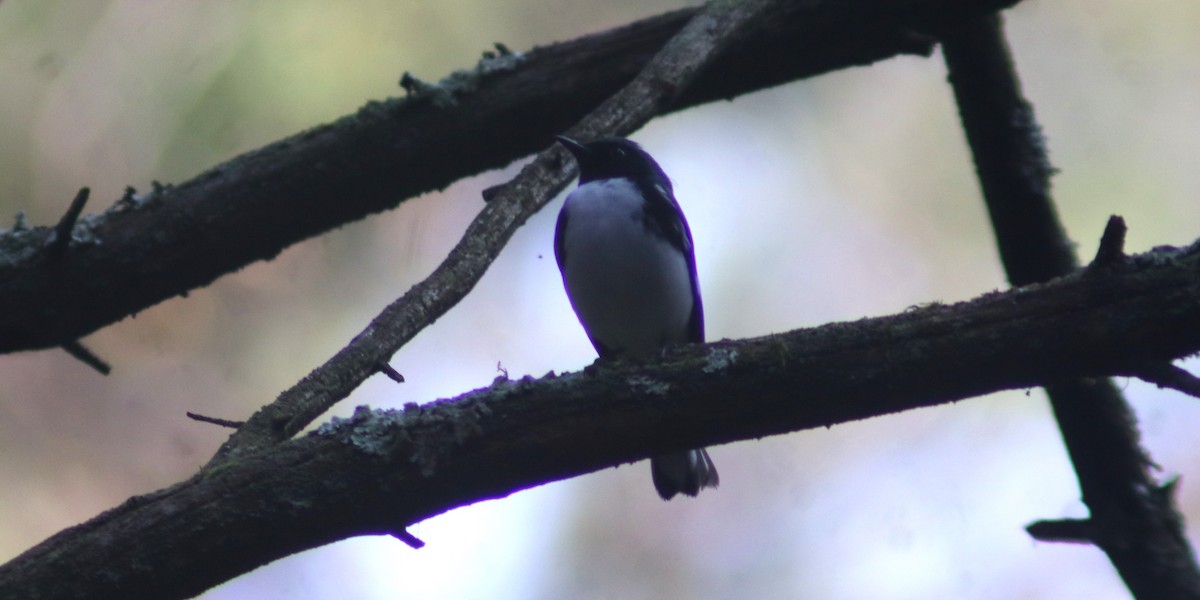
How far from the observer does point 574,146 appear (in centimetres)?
395

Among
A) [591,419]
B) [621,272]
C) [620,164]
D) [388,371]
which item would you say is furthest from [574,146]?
[591,419]

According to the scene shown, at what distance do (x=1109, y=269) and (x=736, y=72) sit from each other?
92.1 inches

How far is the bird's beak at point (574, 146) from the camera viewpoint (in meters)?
3.88

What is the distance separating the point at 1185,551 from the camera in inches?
147

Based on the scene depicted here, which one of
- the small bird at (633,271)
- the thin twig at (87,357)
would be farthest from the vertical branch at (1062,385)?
the thin twig at (87,357)

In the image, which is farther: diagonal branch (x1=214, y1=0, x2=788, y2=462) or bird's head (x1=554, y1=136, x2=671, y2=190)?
bird's head (x1=554, y1=136, x2=671, y2=190)

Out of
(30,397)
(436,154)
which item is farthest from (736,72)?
(30,397)

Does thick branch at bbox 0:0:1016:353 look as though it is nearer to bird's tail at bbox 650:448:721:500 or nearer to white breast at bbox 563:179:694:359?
white breast at bbox 563:179:694:359

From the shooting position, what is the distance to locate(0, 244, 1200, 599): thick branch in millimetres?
2361

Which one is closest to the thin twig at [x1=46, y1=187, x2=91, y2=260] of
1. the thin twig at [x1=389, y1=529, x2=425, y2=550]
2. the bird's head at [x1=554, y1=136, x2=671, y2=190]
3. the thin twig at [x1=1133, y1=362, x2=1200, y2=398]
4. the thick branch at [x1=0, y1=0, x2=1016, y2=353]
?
the thick branch at [x1=0, y1=0, x2=1016, y2=353]

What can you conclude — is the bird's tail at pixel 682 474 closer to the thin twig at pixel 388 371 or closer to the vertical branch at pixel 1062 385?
the vertical branch at pixel 1062 385

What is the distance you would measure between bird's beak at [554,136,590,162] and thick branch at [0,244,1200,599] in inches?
58.6

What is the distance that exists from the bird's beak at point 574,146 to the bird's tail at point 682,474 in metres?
1.15

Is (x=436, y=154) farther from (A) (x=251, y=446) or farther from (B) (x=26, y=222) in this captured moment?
(A) (x=251, y=446)
